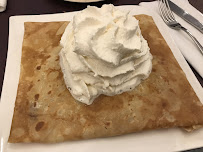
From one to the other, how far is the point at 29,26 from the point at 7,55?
0.76 ft

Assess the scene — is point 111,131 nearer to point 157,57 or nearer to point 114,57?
point 114,57

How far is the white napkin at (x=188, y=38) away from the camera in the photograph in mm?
1287

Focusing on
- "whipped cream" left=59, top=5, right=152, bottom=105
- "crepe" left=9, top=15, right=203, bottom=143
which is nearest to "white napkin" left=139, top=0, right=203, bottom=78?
"crepe" left=9, top=15, right=203, bottom=143

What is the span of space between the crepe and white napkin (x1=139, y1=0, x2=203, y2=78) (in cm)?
21

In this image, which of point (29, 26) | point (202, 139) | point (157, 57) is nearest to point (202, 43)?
point (157, 57)

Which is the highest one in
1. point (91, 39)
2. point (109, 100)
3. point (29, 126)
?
point (91, 39)

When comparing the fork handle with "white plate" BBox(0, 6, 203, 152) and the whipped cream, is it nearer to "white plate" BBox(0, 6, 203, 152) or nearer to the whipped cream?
"white plate" BBox(0, 6, 203, 152)

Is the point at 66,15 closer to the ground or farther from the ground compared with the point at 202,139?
farther from the ground

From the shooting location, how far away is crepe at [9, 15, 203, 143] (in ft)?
3.01

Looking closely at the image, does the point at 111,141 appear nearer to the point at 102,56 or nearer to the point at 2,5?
the point at 102,56

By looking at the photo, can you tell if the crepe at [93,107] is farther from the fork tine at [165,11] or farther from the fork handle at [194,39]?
the fork tine at [165,11]

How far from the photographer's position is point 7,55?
1183 mm

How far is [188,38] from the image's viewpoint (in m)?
1.42

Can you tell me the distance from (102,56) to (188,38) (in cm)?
78
